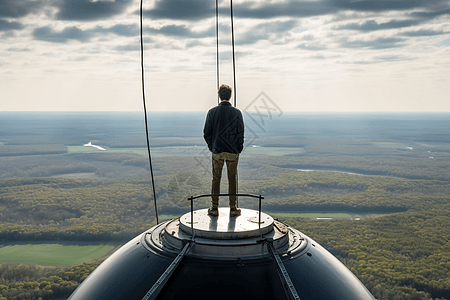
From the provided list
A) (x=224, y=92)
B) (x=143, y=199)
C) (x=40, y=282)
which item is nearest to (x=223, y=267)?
(x=224, y=92)

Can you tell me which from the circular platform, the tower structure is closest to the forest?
the circular platform

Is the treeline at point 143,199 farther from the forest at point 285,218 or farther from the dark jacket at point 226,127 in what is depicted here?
the dark jacket at point 226,127

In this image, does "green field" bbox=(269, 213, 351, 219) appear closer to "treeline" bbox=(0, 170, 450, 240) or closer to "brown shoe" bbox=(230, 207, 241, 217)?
"treeline" bbox=(0, 170, 450, 240)

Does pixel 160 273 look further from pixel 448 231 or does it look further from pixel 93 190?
pixel 93 190

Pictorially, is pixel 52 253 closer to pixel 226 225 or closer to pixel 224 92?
pixel 224 92

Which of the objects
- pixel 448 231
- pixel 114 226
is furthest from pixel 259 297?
pixel 448 231

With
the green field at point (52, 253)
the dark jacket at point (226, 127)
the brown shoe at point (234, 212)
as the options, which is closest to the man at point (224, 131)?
the dark jacket at point (226, 127)
